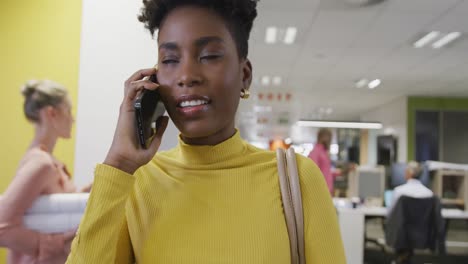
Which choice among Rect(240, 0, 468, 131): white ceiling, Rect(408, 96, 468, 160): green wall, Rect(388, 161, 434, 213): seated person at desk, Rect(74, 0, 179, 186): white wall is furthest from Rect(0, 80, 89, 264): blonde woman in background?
Rect(408, 96, 468, 160): green wall

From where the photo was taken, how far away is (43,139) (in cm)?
145

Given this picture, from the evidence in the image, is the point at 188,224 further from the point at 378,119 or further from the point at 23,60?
the point at 378,119

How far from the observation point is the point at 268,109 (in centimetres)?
1407

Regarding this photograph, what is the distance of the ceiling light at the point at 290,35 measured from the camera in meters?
5.22

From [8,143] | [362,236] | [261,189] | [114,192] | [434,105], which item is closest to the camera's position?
[114,192]

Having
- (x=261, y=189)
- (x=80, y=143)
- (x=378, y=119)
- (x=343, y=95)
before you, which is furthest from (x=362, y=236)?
(x=378, y=119)

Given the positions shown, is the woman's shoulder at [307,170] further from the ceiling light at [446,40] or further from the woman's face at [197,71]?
the ceiling light at [446,40]

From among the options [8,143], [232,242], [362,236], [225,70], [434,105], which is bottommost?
[362,236]

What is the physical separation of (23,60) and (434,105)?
34.5 feet

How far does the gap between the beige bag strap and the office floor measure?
207 inches

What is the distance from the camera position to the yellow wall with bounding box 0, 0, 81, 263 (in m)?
1.58

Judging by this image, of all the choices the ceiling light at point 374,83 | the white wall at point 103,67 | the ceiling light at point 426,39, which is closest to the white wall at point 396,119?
the ceiling light at point 374,83

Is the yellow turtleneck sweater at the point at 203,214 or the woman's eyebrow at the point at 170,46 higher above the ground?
the woman's eyebrow at the point at 170,46

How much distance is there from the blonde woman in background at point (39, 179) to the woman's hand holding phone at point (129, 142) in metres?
0.62
